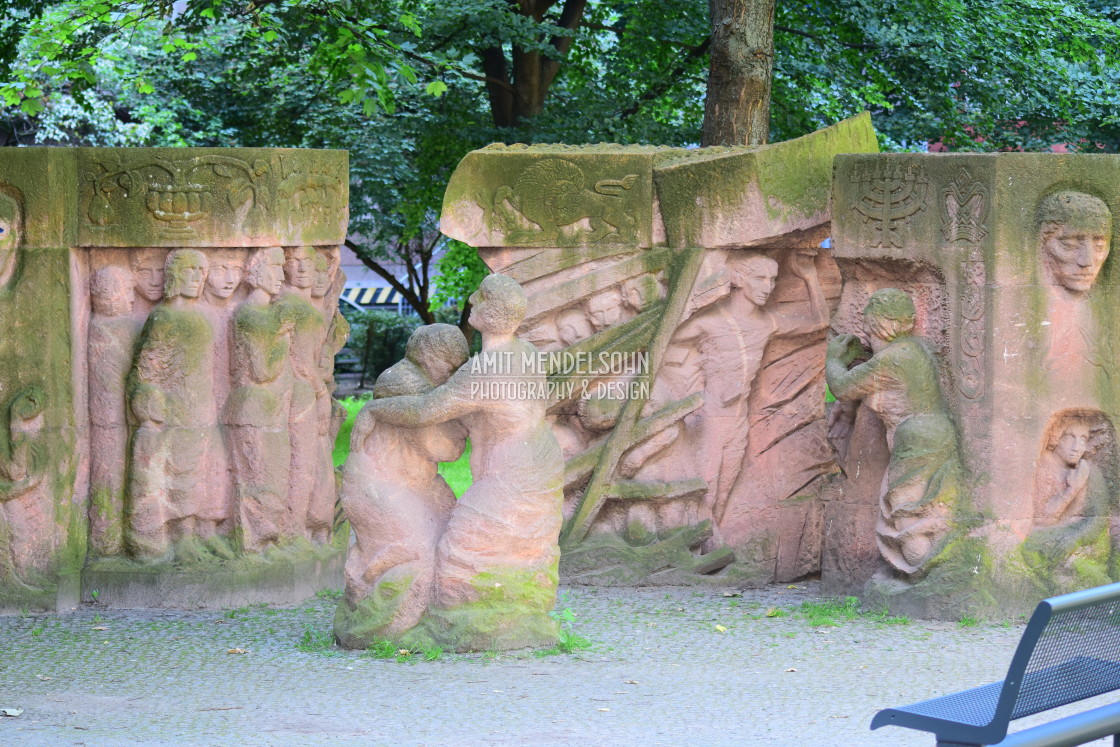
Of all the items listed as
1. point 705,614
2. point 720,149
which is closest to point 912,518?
point 705,614

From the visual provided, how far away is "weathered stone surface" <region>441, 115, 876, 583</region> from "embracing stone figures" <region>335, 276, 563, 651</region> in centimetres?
231

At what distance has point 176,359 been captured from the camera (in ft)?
31.1

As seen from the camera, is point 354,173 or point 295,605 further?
point 354,173

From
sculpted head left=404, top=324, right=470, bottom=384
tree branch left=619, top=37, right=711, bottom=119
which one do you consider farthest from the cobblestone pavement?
tree branch left=619, top=37, right=711, bottom=119

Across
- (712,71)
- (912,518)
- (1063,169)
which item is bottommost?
(912,518)

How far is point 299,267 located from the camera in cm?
981

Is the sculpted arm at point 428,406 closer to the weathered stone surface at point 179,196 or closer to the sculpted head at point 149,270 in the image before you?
the weathered stone surface at point 179,196

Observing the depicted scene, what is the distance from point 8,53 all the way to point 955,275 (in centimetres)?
1075

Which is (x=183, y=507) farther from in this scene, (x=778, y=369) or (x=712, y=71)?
(x=712, y=71)

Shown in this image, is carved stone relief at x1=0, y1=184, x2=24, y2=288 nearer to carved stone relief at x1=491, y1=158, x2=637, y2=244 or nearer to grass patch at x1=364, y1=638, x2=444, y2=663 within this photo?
carved stone relief at x1=491, y1=158, x2=637, y2=244

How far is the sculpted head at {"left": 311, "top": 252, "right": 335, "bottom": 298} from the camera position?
391 inches

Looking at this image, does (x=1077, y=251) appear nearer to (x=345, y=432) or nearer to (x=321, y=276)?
(x=321, y=276)

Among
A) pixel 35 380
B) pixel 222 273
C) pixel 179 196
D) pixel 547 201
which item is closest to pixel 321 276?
pixel 222 273

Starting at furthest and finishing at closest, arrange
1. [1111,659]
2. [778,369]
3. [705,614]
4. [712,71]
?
1. [712,71]
2. [778,369]
3. [705,614]
4. [1111,659]
